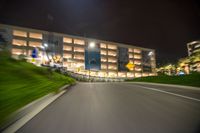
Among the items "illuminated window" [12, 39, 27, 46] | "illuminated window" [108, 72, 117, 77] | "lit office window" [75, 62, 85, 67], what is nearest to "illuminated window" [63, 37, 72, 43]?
"lit office window" [75, 62, 85, 67]

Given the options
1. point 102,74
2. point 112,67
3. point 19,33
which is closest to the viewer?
point 19,33

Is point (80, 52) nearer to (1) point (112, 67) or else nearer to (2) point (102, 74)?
(2) point (102, 74)

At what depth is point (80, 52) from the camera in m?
98.8

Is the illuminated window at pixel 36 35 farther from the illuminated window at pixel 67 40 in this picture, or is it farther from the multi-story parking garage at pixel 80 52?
the illuminated window at pixel 67 40

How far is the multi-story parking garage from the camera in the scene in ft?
263

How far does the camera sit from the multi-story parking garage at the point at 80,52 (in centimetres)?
8023

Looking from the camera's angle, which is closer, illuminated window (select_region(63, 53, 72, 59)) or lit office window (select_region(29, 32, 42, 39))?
lit office window (select_region(29, 32, 42, 39))

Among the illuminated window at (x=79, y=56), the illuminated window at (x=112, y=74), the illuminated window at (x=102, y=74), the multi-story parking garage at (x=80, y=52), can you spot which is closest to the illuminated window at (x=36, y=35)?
the multi-story parking garage at (x=80, y=52)

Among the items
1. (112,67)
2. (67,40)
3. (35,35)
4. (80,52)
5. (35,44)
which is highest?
(35,35)

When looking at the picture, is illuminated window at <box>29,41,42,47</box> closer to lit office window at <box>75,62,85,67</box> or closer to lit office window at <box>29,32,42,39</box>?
lit office window at <box>29,32,42,39</box>

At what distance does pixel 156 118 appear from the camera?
5668mm

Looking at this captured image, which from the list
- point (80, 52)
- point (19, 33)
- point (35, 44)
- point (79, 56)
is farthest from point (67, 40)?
point (19, 33)

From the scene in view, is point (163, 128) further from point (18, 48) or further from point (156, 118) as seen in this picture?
point (18, 48)

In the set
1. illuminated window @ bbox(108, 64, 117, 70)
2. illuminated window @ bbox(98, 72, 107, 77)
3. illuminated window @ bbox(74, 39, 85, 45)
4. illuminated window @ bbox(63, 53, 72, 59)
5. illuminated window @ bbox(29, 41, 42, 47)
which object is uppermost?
illuminated window @ bbox(74, 39, 85, 45)
